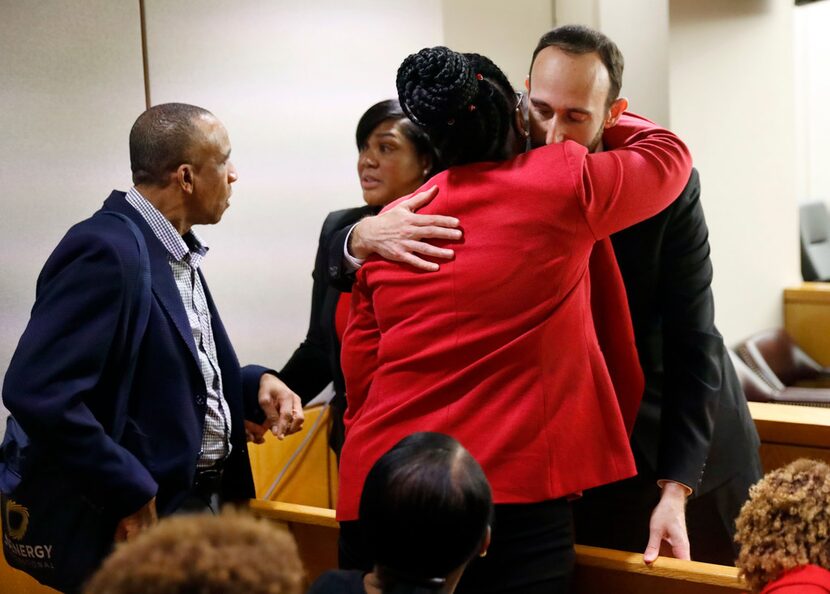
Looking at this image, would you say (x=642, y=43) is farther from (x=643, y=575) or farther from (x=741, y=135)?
(x=643, y=575)

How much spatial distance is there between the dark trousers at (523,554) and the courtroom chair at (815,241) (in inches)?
217

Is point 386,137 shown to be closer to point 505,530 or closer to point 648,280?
point 648,280

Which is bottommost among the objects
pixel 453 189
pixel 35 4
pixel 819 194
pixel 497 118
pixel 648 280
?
pixel 819 194

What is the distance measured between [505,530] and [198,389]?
821mm

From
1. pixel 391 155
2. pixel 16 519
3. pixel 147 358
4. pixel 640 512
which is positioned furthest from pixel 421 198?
pixel 391 155

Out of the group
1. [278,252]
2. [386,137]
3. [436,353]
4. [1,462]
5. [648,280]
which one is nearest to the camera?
[436,353]

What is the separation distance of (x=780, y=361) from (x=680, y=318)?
3.76 metres

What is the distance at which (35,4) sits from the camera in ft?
9.57

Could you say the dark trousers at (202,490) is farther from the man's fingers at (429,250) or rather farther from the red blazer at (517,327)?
the man's fingers at (429,250)

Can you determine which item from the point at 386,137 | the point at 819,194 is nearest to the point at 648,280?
the point at 386,137

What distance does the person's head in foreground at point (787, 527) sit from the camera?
1.60 metres

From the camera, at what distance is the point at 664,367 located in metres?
1.97

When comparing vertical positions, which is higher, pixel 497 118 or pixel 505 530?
pixel 497 118

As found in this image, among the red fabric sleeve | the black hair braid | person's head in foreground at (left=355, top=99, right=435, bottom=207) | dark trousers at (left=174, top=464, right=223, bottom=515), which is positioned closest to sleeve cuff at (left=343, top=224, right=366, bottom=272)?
the black hair braid
